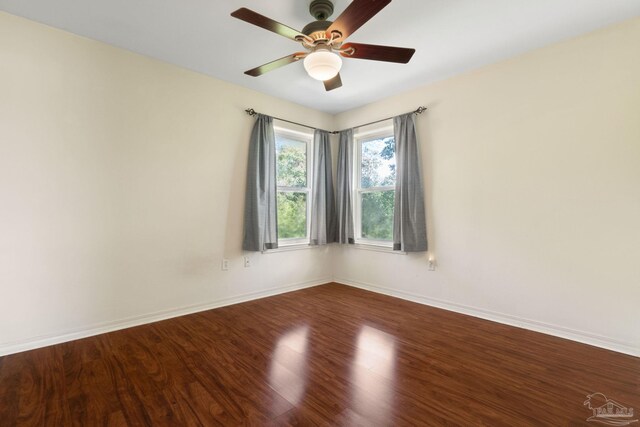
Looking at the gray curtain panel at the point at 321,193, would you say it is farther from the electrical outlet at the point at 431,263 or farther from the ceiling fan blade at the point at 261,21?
the ceiling fan blade at the point at 261,21

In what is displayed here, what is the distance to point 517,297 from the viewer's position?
9.25 feet

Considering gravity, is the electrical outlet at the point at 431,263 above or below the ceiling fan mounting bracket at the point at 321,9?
below

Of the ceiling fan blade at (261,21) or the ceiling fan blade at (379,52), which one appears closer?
the ceiling fan blade at (261,21)

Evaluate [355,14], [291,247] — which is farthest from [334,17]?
[291,247]

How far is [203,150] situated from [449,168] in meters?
2.80

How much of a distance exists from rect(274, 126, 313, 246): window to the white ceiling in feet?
3.49

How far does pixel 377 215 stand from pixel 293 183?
1278 millimetres

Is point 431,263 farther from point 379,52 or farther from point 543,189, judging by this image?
point 379,52

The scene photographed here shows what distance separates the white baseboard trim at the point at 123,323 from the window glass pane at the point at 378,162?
1944 mm

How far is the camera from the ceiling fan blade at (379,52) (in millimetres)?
2014

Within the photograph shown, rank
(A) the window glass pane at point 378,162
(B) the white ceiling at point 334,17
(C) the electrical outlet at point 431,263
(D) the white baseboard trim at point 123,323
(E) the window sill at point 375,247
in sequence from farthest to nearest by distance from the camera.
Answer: (A) the window glass pane at point 378,162
(E) the window sill at point 375,247
(C) the electrical outlet at point 431,263
(D) the white baseboard trim at point 123,323
(B) the white ceiling at point 334,17
